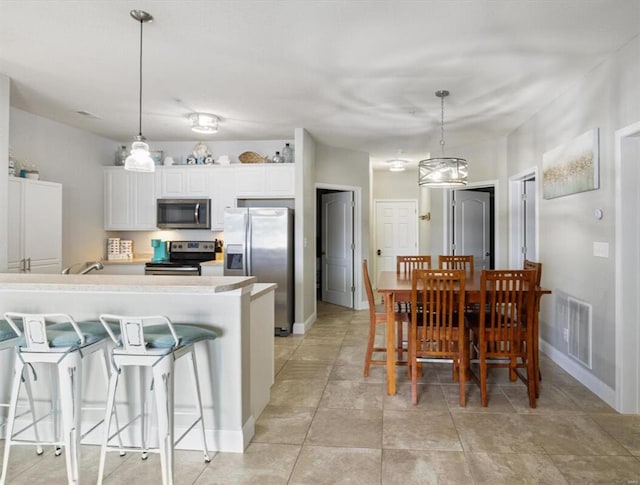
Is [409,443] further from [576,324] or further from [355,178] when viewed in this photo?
[355,178]

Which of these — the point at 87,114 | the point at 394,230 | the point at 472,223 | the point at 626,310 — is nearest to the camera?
the point at 626,310

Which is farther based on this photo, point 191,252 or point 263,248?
point 191,252

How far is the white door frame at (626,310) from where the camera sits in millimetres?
2936

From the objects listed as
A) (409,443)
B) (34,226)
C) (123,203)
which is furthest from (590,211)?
(123,203)

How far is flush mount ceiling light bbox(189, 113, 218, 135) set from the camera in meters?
4.57

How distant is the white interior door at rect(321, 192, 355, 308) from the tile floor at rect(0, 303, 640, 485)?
3.47 m

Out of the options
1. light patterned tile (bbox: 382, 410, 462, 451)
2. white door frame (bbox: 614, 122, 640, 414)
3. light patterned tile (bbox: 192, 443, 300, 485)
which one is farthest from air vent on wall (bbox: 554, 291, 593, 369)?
light patterned tile (bbox: 192, 443, 300, 485)

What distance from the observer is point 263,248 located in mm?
5152

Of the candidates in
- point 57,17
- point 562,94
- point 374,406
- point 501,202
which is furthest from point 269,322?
point 501,202

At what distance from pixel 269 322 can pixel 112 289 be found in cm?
110

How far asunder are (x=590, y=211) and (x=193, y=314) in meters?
3.10

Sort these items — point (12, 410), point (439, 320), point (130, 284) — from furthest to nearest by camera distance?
1. point (439, 320)
2. point (130, 284)
3. point (12, 410)

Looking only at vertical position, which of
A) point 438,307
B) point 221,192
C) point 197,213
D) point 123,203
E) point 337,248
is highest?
Result: point 221,192

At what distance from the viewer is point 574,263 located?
12.0ft
